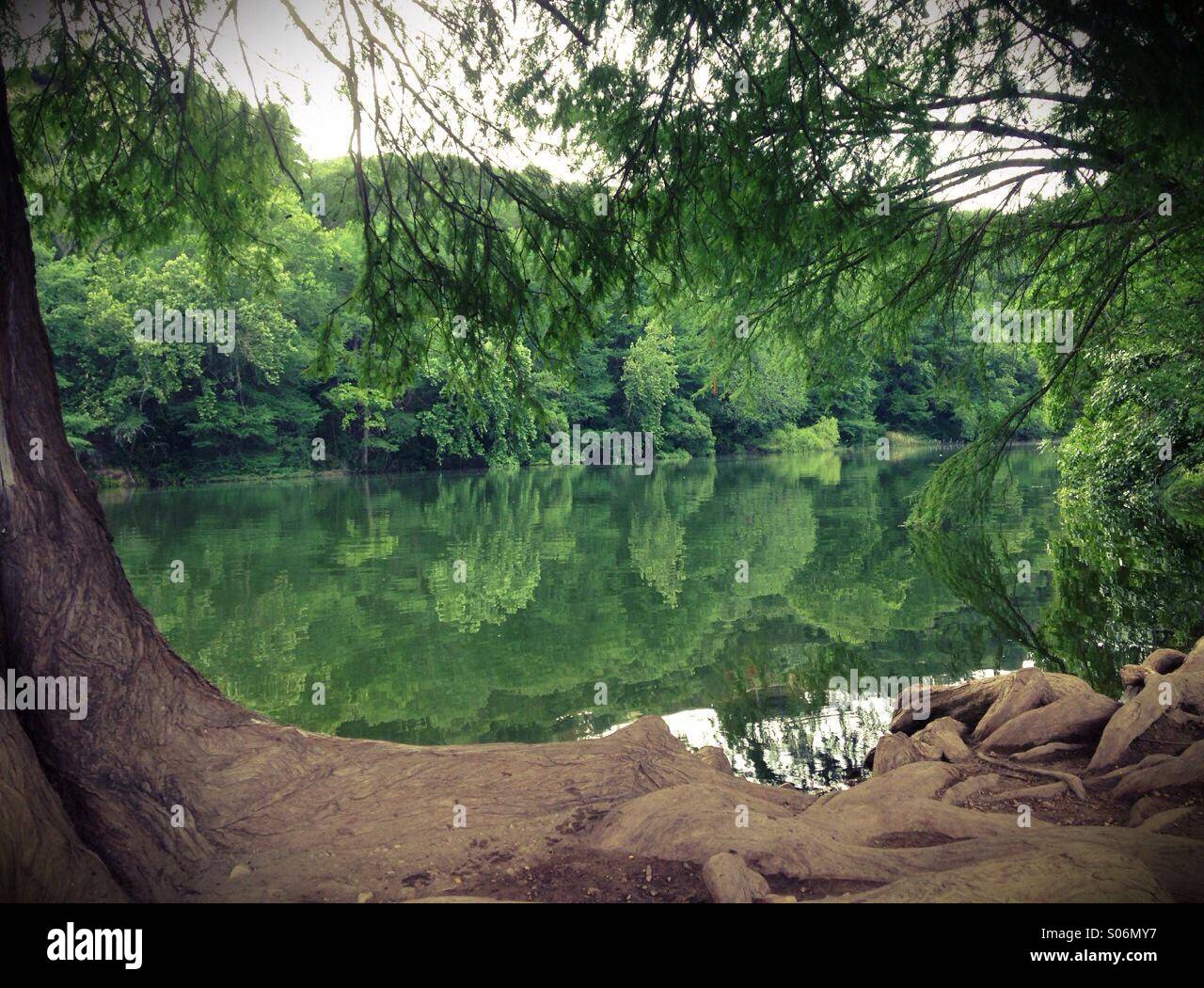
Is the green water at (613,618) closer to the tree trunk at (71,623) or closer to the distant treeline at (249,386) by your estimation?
the tree trunk at (71,623)

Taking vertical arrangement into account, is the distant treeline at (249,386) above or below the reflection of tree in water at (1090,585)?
above

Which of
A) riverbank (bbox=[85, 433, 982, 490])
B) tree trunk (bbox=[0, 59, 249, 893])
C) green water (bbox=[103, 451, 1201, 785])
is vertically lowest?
green water (bbox=[103, 451, 1201, 785])

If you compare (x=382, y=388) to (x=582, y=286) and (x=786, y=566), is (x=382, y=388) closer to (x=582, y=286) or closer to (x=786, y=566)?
(x=582, y=286)

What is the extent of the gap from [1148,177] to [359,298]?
16.9 feet

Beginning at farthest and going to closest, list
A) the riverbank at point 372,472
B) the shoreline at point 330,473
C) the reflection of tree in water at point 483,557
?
the riverbank at point 372,472, the shoreline at point 330,473, the reflection of tree in water at point 483,557

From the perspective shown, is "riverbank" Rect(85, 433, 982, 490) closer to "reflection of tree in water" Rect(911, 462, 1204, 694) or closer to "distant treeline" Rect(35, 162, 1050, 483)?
"distant treeline" Rect(35, 162, 1050, 483)

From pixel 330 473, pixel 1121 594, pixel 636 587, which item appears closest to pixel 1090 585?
pixel 1121 594

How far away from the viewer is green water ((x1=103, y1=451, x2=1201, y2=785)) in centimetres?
759

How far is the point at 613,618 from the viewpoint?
11.2 m

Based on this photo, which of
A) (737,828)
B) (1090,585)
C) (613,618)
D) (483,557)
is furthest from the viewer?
(483,557)

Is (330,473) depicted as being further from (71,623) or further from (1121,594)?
(71,623)

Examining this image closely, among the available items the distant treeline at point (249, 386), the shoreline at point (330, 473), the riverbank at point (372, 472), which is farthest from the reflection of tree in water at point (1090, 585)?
the distant treeline at point (249, 386)

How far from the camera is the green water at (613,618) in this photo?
7.59 metres

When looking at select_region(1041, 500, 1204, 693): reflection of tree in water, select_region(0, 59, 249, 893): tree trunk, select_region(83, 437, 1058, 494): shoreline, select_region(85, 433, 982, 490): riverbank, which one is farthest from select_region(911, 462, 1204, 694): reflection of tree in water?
select_region(0, 59, 249, 893): tree trunk
